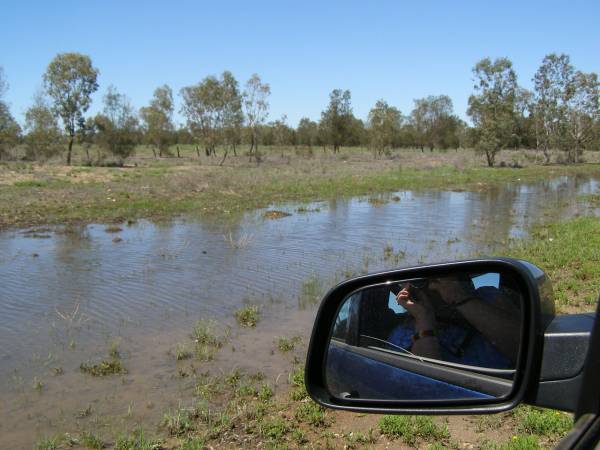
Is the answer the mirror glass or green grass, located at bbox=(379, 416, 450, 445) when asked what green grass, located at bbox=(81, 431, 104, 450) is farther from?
the mirror glass

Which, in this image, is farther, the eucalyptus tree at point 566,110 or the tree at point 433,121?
the tree at point 433,121

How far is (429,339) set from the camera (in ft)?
5.57

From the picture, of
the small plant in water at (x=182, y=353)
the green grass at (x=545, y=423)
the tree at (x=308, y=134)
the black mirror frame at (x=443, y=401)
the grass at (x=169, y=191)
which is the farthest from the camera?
the tree at (x=308, y=134)

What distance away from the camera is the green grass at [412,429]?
162 inches

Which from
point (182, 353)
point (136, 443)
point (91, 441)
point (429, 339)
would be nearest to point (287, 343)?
point (182, 353)

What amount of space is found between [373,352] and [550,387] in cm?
84

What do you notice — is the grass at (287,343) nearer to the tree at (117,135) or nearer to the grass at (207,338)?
the grass at (207,338)

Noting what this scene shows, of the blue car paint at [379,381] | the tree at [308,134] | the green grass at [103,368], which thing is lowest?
the green grass at [103,368]

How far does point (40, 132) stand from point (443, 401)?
45571 millimetres

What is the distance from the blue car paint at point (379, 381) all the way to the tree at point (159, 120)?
56.3 metres

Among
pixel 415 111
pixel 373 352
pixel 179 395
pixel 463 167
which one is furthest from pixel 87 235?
pixel 415 111

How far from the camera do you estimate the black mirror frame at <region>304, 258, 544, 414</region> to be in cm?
137

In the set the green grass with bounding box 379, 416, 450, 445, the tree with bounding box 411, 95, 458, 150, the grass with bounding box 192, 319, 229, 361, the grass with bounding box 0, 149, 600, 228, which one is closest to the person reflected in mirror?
the green grass with bounding box 379, 416, 450, 445

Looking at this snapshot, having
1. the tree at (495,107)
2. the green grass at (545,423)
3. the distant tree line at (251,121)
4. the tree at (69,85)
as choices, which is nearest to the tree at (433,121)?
the distant tree line at (251,121)
